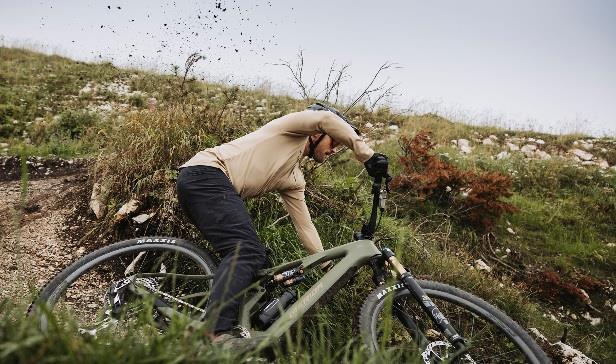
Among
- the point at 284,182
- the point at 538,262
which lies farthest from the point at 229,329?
the point at 538,262

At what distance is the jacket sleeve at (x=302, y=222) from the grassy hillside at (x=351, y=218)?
1.96 feet

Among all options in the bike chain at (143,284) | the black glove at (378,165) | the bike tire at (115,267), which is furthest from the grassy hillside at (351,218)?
the bike chain at (143,284)

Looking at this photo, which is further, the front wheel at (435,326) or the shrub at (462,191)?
the shrub at (462,191)

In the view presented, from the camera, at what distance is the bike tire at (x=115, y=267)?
294 centimetres

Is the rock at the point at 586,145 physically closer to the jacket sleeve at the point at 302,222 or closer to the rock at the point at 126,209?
the jacket sleeve at the point at 302,222

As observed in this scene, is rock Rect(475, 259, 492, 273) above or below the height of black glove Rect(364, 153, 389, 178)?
below

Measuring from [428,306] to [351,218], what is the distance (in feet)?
7.85

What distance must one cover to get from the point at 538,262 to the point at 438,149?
12.4ft

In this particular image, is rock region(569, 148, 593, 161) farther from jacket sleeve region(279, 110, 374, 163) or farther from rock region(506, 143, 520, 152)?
jacket sleeve region(279, 110, 374, 163)

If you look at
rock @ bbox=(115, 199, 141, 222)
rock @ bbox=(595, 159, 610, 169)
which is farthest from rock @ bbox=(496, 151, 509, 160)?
rock @ bbox=(115, 199, 141, 222)

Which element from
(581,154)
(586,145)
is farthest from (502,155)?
(586,145)

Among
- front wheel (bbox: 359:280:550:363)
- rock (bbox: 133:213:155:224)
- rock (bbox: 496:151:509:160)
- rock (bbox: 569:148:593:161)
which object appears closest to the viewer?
front wheel (bbox: 359:280:550:363)

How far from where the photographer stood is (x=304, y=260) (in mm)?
3066

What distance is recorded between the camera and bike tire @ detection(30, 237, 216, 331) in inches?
116
